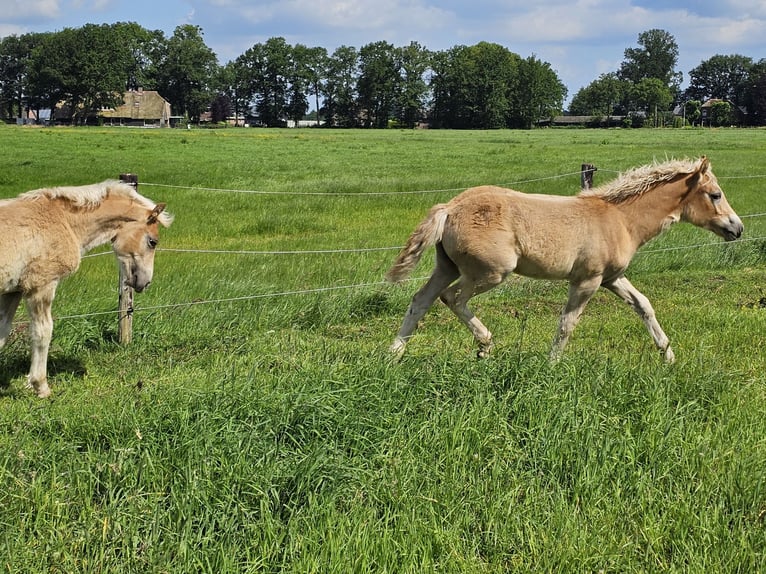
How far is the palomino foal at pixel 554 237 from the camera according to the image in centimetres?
634

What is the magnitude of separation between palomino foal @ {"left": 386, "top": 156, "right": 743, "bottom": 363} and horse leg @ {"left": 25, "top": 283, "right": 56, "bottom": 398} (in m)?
2.90

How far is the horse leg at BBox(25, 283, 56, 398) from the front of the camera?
5.66 m

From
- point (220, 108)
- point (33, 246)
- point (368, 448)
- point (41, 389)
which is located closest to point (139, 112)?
point (220, 108)

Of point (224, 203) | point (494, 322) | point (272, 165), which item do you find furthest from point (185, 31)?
point (494, 322)

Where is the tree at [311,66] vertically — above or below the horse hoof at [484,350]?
above

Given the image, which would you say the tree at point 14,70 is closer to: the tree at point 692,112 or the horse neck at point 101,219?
the tree at point 692,112

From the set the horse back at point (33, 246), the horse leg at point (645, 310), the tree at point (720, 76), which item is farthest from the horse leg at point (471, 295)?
the tree at point (720, 76)

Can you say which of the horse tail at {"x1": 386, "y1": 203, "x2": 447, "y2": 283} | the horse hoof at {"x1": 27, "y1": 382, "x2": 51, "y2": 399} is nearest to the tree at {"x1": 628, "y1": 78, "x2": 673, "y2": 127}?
the horse tail at {"x1": 386, "y1": 203, "x2": 447, "y2": 283}

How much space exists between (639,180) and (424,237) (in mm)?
2389

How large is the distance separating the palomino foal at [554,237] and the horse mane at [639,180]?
0.01m

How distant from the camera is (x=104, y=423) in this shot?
4.11 m

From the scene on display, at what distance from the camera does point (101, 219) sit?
20.4 feet

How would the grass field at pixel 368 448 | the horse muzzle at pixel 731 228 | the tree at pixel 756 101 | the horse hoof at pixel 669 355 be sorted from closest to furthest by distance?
the grass field at pixel 368 448 < the horse hoof at pixel 669 355 < the horse muzzle at pixel 731 228 < the tree at pixel 756 101

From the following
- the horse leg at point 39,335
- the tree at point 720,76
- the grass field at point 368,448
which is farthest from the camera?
the tree at point 720,76
